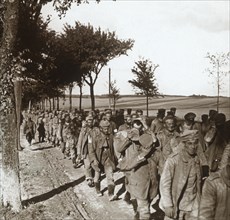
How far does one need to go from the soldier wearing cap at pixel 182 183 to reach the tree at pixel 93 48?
33456mm

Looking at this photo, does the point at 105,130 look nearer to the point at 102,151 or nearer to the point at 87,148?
the point at 102,151

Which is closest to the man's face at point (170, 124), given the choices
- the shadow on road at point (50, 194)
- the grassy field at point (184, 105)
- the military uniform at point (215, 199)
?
the shadow on road at point (50, 194)

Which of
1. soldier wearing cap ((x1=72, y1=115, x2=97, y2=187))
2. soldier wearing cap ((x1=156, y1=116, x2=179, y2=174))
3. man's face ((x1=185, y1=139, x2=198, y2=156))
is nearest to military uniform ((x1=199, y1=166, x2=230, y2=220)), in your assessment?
man's face ((x1=185, y1=139, x2=198, y2=156))

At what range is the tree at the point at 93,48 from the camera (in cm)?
3953

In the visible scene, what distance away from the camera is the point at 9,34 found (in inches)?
362

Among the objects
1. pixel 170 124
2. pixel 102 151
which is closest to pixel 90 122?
pixel 102 151

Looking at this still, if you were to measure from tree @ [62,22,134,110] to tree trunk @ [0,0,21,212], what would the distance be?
2960cm

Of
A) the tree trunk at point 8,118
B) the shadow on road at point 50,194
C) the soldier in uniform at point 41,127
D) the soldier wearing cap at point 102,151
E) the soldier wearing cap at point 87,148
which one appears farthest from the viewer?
the soldier in uniform at point 41,127

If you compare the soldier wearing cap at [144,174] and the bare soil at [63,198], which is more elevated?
the soldier wearing cap at [144,174]

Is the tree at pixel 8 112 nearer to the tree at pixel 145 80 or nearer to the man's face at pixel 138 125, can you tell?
the man's face at pixel 138 125

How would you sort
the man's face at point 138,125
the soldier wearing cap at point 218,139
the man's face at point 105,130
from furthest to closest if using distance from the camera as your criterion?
the man's face at point 105,130
the soldier wearing cap at point 218,139
the man's face at point 138,125

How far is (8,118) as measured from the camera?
926cm

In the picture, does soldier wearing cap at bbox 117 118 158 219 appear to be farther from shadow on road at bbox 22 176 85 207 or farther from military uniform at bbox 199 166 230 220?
shadow on road at bbox 22 176 85 207

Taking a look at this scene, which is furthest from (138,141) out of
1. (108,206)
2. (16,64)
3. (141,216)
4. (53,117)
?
(53,117)
